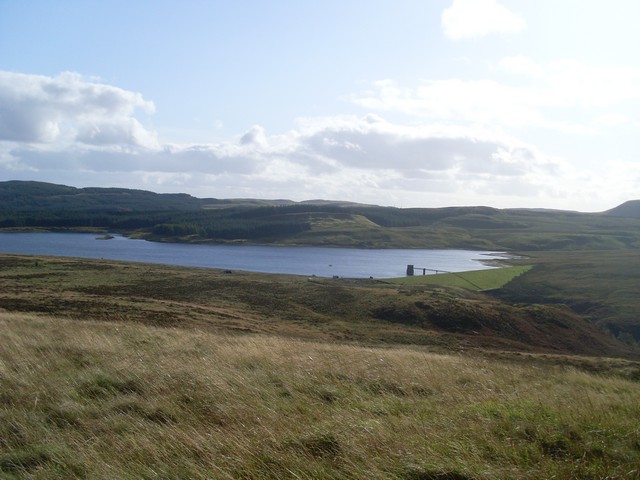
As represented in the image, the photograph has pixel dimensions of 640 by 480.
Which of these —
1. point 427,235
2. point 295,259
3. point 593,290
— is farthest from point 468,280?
point 427,235

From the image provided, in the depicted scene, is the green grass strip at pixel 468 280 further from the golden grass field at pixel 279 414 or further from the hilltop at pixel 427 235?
the golden grass field at pixel 279 414

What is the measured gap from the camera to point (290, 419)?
20.0ft

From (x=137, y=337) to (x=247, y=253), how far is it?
104 meters

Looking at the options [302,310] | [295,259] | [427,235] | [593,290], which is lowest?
[302,310]

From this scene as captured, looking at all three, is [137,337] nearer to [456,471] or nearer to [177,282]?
[456,471]

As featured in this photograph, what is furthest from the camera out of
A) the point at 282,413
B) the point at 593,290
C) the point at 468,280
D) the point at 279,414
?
the point at 468,280

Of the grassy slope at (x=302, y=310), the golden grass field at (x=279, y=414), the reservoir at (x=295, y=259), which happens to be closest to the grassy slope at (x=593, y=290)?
the grassy slope at (x=302, y=310)

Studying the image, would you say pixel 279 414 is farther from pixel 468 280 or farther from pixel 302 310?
pixel 468 280

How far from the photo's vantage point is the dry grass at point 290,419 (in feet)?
16.0

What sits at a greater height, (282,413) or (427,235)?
(427,235)

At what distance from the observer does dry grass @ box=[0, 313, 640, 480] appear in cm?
489

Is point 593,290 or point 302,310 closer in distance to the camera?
point 302,310

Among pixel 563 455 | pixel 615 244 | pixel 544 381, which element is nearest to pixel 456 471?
pixel 563 455

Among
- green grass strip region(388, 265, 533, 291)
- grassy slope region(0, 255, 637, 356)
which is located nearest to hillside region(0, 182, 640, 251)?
green grass strip region(388, 265, 533, 291)
